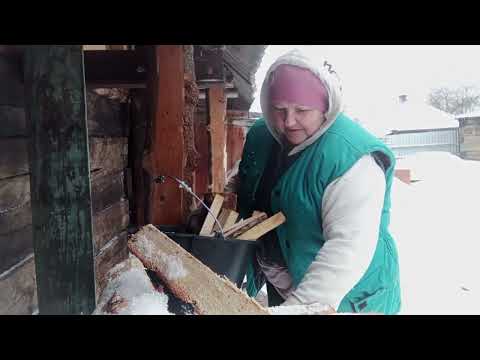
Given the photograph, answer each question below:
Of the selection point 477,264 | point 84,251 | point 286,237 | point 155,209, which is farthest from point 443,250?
point 84,251

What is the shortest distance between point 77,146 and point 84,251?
248 mm

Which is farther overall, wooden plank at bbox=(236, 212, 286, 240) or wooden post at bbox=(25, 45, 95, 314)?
wooden plank at bbox=(236, 212, 286, 240)

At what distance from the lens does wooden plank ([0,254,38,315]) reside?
3.33 feet

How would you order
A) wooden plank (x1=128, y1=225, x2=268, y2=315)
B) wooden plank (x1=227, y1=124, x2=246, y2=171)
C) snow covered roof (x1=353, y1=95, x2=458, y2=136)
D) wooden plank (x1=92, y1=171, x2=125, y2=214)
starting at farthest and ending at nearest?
snow covered roof (x1=353, y1=95, x2=458, y2=136), wooden plank (x1=227, y1=124, x2=246, y2=171), wooden plank (x1=92, y1=171, x2=125, y2=214), wooden plank (x1=128, y1=225, x2=268, y2=315)

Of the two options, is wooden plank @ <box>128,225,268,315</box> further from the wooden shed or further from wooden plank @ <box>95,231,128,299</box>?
wooden plank @ <box>95,231,128,299</box>

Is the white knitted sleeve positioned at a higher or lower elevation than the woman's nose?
lower

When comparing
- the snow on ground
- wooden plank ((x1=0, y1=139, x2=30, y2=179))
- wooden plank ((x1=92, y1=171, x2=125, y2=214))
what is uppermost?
wooden plank ((x1=0, y1=139, x2=30, y2=179))

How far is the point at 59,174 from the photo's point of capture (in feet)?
2.60

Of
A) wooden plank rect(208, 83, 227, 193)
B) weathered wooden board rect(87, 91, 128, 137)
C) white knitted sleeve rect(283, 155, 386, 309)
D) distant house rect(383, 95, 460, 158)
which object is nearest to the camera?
white knitted sleeve rect(283, 155, 386, 309)

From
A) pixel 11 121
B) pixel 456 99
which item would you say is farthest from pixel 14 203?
pixel 456 99

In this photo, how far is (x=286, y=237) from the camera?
1.48 meters

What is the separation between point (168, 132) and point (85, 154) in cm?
68

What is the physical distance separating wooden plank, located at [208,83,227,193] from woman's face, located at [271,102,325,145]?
177 cm

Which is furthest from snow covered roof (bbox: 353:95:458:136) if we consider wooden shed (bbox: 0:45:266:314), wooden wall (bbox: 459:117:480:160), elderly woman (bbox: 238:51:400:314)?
elderly woman (bbox: 238:51:400:314)
